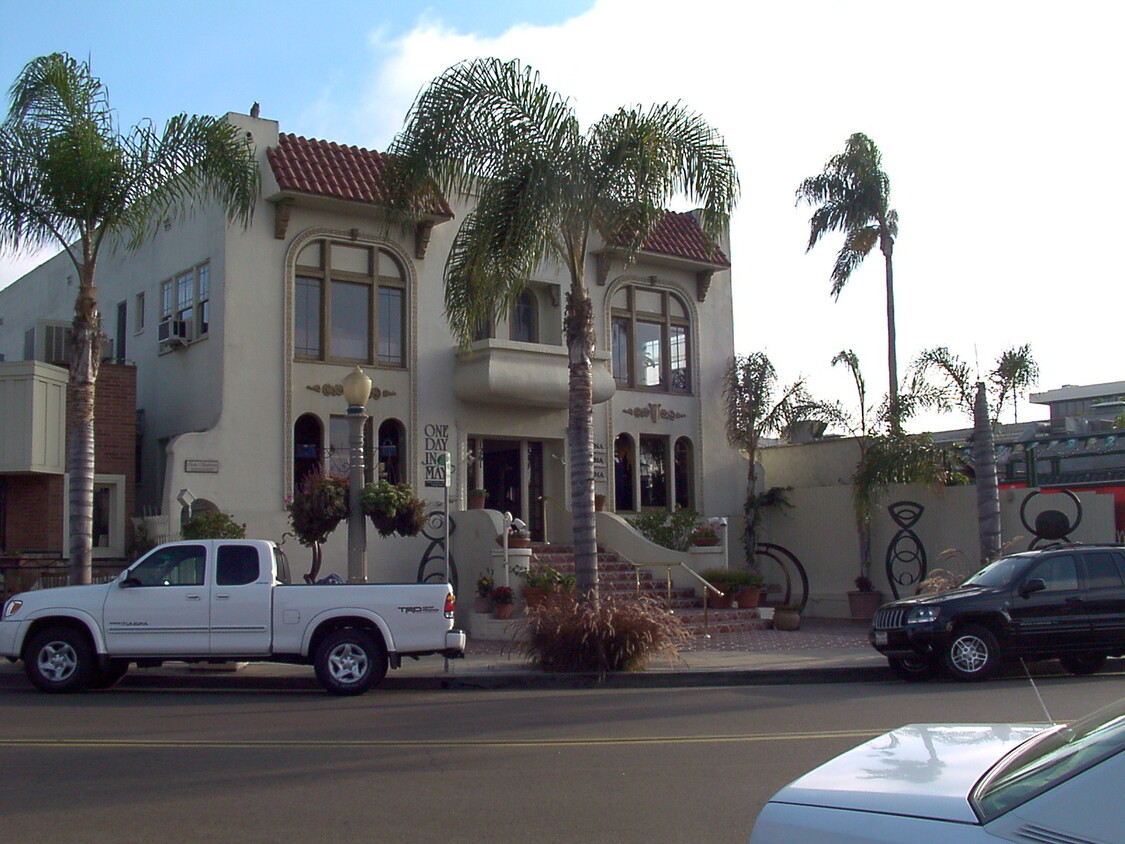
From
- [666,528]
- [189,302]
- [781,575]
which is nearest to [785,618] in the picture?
[666,528]

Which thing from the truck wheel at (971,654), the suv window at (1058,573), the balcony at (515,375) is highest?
the balcony at (515,375)

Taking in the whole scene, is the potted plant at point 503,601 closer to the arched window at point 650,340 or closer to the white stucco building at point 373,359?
the white stucco building at point 373,359

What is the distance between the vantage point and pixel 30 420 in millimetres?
19266

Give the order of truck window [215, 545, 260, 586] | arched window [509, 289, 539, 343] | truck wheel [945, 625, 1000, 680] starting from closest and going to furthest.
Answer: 1. truck window [215, 545, 260, 586]
2. truck wheel [945, 625, 1000, 680]
3. arched window [509, 289, 539, 343]

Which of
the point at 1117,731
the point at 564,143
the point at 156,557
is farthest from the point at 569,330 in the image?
the point at 1117,731

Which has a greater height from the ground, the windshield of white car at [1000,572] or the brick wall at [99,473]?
the brick wall at [99,473]

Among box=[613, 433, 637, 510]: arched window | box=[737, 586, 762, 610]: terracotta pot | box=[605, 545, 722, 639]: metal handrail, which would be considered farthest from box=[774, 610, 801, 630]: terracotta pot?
box=[613, 433, 637, 510]: arched window

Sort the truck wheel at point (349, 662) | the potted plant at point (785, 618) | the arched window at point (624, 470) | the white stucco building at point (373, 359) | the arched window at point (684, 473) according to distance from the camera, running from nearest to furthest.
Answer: the truck wheel at point (349, 662)
the white stucco building at point (373, 359)
the potted plant at point (785, 618)
the arched window at point (624, 470)
the arched window at point (684, 473)

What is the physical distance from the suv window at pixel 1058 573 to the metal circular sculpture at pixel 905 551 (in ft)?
28.4

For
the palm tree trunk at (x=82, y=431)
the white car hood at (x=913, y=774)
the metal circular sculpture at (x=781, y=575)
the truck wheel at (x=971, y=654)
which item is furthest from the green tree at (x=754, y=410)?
the white car hood at (x=913, y=774)

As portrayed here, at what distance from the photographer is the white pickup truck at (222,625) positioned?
Result: 1323 centimetres

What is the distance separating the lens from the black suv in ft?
46.7

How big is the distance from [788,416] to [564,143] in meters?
11.3

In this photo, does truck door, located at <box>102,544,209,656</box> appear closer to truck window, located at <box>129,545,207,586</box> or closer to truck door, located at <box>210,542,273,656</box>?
truck window, located at <box>129,545,207,586</box>
